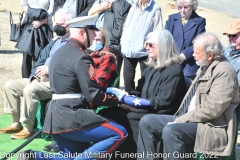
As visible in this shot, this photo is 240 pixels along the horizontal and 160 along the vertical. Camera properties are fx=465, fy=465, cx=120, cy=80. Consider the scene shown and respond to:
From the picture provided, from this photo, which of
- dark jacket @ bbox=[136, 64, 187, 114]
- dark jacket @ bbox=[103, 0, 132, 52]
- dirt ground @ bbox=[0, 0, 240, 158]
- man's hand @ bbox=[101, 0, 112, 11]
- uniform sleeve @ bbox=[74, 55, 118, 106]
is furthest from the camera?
dirt ground @ bbox=[0, 0, 240, 158]

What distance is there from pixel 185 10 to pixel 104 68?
1358mm

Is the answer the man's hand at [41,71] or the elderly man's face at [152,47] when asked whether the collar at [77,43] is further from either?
the man's hand at [41,71]

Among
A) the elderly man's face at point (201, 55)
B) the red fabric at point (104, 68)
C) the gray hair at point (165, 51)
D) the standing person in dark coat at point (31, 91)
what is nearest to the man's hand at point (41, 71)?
the standing person in dark coat at point (31, 91)

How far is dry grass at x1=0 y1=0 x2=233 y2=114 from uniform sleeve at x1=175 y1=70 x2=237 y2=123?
12.2 ft

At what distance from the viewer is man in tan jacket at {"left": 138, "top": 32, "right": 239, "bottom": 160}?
13.7 ft

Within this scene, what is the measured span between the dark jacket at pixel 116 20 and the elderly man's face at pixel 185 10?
1.05 m

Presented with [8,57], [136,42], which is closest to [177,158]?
[136,42]

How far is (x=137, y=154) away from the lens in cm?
457

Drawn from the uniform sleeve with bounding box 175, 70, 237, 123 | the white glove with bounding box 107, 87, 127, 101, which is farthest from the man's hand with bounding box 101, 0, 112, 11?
the uniform sleeve with bounding box 175, 70, 237, 123

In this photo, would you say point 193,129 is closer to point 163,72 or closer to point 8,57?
point 163,72

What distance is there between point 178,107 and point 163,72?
39 cm

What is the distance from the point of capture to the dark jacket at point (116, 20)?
21.3 ft

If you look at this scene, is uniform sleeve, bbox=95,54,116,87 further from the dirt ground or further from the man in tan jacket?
A: the dirt ground

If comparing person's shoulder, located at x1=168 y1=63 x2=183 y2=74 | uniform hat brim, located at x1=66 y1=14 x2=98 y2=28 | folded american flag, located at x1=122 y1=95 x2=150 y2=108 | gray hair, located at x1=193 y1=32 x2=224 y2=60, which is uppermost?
uniform hat brim, located at x1=66 y1=14 x2=98 y2=28
